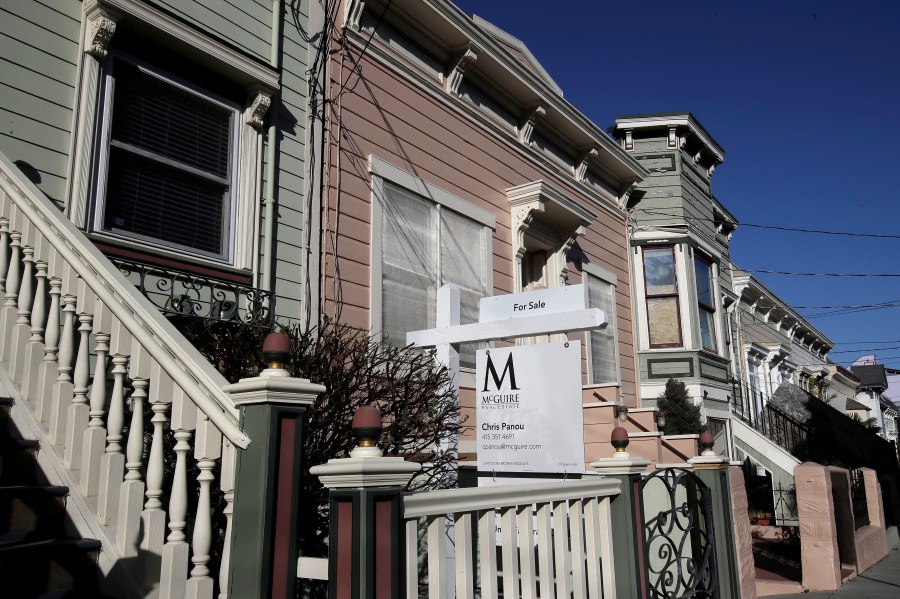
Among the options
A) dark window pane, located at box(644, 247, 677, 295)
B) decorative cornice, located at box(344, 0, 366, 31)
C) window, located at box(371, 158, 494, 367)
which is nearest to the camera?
decorative cornice, located at box(344, 0, 366, 31)

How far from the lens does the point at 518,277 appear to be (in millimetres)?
10000

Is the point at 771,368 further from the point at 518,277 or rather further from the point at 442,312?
the point at 442,312

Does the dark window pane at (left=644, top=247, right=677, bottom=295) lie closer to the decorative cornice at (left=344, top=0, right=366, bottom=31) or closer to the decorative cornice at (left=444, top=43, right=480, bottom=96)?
the decorative cornice at (left=444, top=43, right=480, bottom=96)

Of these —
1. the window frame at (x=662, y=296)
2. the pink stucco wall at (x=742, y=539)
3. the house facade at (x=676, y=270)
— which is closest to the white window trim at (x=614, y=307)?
the house facade at (x=676, y=270)

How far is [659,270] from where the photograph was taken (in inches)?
590

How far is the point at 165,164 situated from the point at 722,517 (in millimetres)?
5268

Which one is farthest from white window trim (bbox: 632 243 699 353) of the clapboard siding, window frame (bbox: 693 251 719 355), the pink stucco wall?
the clapboard siding

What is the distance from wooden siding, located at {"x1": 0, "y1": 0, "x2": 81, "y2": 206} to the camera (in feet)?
16.6

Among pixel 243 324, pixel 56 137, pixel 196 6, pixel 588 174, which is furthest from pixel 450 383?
pixel 588 174

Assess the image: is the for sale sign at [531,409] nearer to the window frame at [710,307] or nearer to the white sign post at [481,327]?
the white sign post at [481,327]

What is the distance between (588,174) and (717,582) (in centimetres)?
825

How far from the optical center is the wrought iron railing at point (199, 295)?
18.0 feet

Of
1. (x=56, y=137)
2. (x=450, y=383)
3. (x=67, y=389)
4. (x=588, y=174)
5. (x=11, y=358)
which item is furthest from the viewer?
(x=588, y=174)

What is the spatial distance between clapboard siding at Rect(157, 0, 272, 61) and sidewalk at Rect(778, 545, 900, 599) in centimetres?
801
